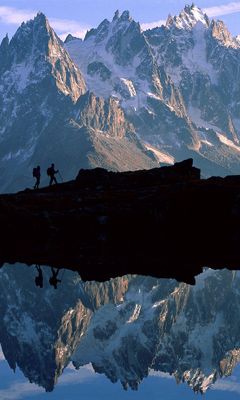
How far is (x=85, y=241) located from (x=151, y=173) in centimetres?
1671

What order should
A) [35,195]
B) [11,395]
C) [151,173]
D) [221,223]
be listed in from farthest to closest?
[11,395] → [151,173] → [35,195] → [221,223]

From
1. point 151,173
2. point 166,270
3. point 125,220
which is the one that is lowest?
point 166,270

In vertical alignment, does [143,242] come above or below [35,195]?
below

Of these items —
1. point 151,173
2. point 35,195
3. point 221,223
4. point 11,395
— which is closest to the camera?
point 221,223

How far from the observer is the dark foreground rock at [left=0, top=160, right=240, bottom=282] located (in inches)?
2938

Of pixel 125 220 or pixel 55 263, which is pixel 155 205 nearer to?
pixel 125 220

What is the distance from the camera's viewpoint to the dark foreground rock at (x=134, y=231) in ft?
245

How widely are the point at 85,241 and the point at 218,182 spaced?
13422 mm

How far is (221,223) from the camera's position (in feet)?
243

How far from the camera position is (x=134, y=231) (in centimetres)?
7612

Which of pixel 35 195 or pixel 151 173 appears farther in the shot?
pixel 151 173

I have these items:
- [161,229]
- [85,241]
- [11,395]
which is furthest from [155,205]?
[11,395]

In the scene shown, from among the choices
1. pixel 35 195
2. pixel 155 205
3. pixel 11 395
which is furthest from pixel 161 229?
pixel 11 395

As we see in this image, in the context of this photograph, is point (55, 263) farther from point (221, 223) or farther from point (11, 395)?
point (11, 395)
